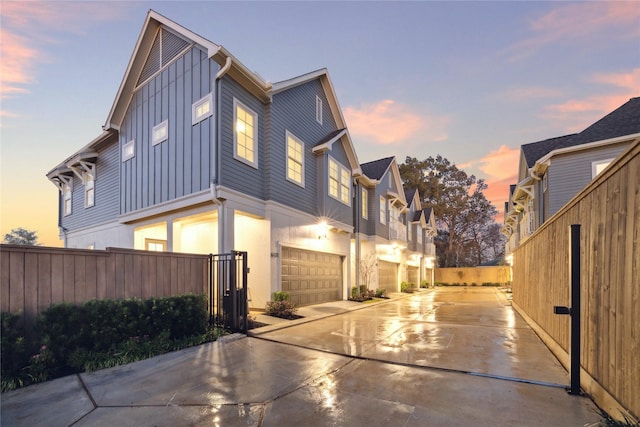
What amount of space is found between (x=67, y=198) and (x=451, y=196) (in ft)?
134

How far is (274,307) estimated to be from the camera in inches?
388

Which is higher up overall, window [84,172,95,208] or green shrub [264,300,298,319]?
window [84,172,95,208]

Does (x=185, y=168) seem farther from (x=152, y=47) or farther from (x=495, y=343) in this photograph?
(x=495, y=343)

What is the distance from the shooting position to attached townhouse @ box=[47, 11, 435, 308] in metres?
9.26

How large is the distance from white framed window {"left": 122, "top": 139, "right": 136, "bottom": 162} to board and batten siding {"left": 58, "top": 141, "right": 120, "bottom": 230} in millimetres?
968

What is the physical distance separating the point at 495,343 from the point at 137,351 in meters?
6.97

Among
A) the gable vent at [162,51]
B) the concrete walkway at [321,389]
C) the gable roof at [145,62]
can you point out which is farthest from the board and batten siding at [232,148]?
the concrete walkway at [321,389]

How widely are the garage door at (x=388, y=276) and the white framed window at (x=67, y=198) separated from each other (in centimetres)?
1713

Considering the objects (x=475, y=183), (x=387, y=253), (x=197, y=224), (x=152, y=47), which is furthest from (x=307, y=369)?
(x=475, y=183)

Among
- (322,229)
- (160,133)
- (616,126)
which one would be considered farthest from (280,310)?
(616,126)

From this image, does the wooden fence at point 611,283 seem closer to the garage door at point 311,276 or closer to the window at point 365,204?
the garage door at point 311,276

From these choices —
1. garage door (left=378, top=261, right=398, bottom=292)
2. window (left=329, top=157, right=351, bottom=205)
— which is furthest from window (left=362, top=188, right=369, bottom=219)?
garage door (left=378, top=261, right=398, bottom=292)

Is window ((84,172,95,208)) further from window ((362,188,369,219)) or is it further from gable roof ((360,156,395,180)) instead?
gable roof ((360,156,395,180))

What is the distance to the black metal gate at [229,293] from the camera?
25.0ft
